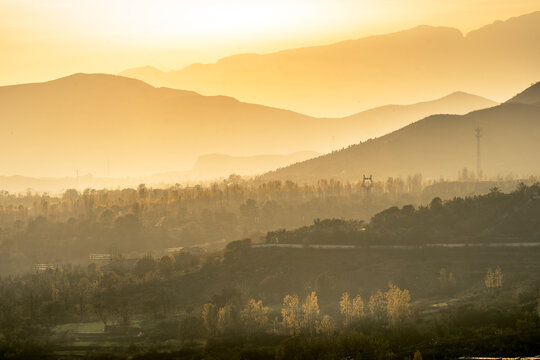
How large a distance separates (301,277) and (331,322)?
1305 inches

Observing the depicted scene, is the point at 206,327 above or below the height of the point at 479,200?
below

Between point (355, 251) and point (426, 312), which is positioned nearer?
point (426, 312)

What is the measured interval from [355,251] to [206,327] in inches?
1905

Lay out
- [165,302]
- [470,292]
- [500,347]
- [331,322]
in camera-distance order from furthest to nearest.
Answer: [165,302]
[470,292]
[331,322]
[500,347]

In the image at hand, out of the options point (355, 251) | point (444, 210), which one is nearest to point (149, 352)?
point (355, 251)

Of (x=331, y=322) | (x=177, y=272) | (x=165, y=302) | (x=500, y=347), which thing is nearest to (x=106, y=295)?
(x=165, y=302)

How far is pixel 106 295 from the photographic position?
134250mm

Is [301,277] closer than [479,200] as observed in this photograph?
Yes

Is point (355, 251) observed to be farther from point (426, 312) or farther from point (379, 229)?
point (426, 312)

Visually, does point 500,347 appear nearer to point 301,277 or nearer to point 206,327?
point 206,327

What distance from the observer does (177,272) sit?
152m

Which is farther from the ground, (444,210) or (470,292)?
(444,210)

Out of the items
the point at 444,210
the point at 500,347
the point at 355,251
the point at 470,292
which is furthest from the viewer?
the point at 444,210

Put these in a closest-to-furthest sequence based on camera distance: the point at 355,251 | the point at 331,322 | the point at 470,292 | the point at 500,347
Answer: the point at 500,347 < the point at 331,322 < the point at 470,292 < the point at 355,251
